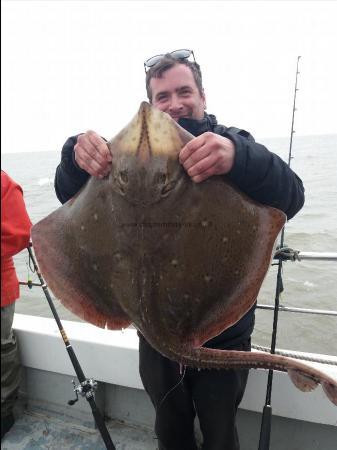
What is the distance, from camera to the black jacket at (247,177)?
5.85 feet

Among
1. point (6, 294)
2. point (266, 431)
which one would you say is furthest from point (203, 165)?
point (266, 431)

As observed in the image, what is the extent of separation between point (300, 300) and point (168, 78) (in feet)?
28.0

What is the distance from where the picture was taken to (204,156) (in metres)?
1.60

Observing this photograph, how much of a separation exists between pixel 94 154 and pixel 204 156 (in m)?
0.52

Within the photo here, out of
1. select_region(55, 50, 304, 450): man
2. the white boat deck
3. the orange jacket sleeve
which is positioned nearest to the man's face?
select_region(55, 50, 304, 450): man

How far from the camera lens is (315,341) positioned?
7852 millimetres

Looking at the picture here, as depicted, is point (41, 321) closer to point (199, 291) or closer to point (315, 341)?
point (199, 291)

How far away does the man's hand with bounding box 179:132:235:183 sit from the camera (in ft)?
5.26

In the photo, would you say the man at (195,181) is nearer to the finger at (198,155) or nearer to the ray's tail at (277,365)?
the finger at (198,155)

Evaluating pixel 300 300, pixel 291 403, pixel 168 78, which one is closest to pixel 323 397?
pixel 291 403

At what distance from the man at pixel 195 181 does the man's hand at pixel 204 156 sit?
1 centimetres

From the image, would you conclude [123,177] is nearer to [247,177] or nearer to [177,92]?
[247,177]

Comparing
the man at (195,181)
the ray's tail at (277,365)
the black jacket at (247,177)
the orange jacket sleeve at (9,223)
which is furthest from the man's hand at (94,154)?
the ray's tail at (277,365)

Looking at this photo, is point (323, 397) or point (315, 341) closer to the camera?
point (323, 397)
